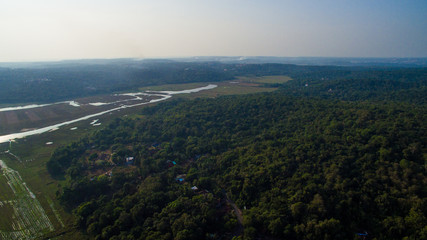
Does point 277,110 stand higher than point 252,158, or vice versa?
point 277,110

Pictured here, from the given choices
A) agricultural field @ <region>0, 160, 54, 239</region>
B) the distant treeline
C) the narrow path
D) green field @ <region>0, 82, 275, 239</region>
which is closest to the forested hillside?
the narrow path

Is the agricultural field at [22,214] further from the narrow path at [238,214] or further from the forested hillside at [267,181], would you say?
the narrow path at [238,214]

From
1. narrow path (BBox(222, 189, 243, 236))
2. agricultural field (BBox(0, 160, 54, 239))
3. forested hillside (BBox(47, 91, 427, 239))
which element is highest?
forested hillside (BBox(47, 91, 427, 239))

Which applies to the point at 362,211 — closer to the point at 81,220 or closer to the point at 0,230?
the point at 81,220

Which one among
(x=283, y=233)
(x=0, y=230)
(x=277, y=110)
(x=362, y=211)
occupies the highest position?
(x=277, y=110)

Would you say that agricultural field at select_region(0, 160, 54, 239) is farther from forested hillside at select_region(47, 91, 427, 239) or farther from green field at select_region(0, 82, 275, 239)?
forested hillside at select_region(47, 91, 427, 239)

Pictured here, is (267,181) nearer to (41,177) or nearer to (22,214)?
(22,214)

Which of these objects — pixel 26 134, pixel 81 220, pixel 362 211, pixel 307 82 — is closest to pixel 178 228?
pixel 81 220

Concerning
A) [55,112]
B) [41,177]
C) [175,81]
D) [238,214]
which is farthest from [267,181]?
[175,81]

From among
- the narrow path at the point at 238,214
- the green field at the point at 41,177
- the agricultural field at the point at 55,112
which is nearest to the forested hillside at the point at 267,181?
the narrow path at the point at 238,214
